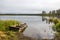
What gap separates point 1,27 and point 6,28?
0.83 feet

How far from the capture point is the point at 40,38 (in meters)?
7.02

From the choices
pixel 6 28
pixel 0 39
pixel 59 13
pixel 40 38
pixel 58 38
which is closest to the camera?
pixel 0 39

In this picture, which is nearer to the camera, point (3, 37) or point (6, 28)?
point (3, 37)

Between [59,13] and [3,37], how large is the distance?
1344cm

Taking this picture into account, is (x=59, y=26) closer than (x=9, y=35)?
No

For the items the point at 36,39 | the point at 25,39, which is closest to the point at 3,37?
the point at 25,39

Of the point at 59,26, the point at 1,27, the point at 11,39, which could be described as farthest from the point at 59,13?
the point at 11,39

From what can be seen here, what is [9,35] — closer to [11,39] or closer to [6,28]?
[11,39]

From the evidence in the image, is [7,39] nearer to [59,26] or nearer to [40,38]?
[40,38]

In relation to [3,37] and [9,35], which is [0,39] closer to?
[3,37]

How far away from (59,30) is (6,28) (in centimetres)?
199

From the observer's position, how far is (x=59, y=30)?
7.57 metres

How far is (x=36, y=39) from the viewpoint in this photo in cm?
678

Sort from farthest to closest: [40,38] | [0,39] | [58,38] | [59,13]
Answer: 1. [59,13]
2. [40,38]
3. [58,38]
4. [0,39]
